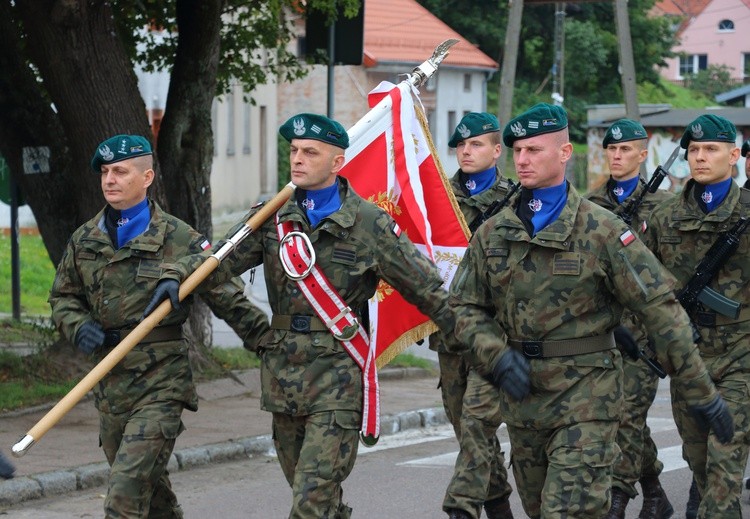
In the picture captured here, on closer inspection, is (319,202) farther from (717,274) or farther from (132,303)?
(717,274)

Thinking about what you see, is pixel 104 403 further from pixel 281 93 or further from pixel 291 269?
pixel 281 93

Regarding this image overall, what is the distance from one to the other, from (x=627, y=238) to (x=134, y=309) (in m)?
2.34

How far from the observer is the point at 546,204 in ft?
19.6

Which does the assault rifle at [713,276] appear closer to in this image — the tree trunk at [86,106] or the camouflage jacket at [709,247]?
the camouflage jacket at [709,247]

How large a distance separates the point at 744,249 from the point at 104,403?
3.40 meters

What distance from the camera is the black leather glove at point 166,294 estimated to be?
625cm

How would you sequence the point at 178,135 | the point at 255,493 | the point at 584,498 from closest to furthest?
1. the point at 584,498
2. the point at 255,493
3. the point at 178,135

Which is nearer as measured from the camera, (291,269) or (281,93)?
(291,269)

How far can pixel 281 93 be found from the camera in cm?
5034

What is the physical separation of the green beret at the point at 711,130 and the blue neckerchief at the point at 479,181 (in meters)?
1.57

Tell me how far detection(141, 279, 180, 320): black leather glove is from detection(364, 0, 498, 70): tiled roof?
1697 inches

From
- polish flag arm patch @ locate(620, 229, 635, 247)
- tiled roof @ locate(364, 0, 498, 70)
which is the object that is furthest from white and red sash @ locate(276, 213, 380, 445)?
tiled roof @ locate(364, 0, 498, 70)

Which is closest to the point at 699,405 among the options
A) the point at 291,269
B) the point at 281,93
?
the point at 291,269

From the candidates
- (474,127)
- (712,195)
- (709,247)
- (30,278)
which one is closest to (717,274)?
(709,247)
